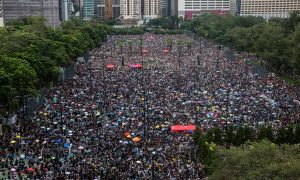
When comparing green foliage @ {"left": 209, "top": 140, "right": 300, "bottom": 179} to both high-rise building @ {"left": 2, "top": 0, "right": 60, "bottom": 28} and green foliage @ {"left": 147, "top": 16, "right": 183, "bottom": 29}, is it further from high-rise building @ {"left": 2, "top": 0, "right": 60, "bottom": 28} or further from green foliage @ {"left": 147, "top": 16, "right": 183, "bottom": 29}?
green foliage @ {"left": 147, "top": 16, "right": 183, "bottom": 29}

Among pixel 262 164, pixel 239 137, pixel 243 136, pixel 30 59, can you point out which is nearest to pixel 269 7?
pixel 30 59

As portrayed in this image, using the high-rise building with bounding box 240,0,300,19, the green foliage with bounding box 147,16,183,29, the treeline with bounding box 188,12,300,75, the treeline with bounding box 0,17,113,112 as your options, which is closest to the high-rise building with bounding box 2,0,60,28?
the treeline with bounding box 0,17,113,112

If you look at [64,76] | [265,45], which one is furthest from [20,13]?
[265,45]

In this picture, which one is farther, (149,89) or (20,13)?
(20,13)

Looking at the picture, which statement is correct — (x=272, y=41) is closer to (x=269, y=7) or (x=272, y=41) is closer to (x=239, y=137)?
(x=239, y=137)

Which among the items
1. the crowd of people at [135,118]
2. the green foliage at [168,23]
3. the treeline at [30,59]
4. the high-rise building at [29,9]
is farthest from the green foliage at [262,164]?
the green foliage at [168,23]

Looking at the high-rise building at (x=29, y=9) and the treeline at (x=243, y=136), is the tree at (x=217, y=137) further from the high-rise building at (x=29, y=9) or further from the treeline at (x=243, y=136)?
the high-rise building at (x=29, y=9)

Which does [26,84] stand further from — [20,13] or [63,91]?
[20,13]
